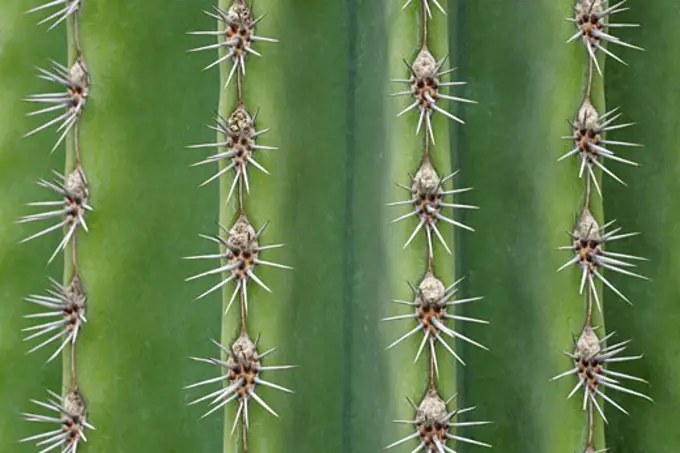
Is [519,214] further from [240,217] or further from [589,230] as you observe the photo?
[240,217]

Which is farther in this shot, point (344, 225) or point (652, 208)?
point (652, 208)

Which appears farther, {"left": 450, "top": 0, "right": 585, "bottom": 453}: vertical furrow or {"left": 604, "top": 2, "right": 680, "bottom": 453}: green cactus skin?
{"left": 604, "top": 2, "right": 680, "bottom": 453}: green cactus skin

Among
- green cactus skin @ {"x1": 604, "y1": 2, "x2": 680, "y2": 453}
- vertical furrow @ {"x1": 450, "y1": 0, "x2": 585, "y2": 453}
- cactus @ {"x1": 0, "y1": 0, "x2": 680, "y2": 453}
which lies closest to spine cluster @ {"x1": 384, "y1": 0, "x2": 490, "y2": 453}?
cactus @ {"x1": 0, "y1": 0, "x2": 680, "y2": 453}

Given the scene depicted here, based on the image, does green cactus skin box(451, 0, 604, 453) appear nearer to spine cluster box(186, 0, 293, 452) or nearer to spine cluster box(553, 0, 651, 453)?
spine cluster box(553, 0, 651, 453)

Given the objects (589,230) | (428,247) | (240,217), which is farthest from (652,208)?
(240,217)

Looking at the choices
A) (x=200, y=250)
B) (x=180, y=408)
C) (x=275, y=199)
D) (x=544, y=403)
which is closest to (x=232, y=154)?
(x=275, y=199)

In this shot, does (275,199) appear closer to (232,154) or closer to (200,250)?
(232,154)

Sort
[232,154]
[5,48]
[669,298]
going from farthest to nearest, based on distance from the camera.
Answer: [5,48]
[669,298]
[232,154]
